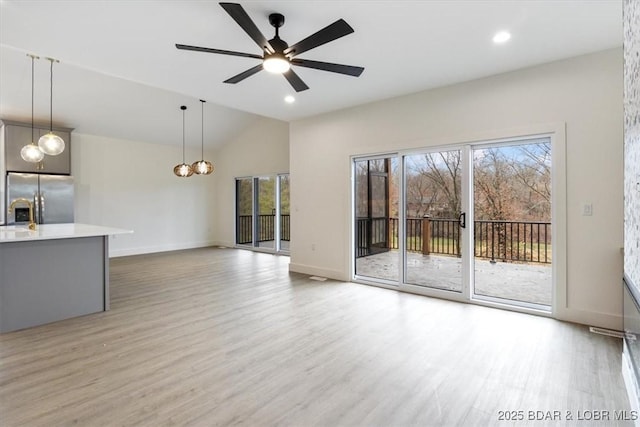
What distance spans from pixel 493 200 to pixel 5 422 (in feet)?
16.1

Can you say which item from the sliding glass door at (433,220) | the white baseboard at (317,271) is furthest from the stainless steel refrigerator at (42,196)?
the sliding glass door at (433,220)

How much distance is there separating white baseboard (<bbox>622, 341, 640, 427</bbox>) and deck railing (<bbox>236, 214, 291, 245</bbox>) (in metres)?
6.33

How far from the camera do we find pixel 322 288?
483 centimetres

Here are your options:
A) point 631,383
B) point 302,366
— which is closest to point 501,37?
Result: point 631,383

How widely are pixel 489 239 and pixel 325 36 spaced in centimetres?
359

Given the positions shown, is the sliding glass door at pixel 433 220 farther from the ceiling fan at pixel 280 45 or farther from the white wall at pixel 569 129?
the ceiling fan at pixel 280 45

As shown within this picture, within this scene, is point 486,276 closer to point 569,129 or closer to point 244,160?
point 569,129

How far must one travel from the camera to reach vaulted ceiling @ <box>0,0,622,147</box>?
2598mm

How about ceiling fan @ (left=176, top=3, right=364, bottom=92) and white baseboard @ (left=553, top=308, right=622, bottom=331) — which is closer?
ceiling fan @ (left=176, top=3, right=364, bottom=92)

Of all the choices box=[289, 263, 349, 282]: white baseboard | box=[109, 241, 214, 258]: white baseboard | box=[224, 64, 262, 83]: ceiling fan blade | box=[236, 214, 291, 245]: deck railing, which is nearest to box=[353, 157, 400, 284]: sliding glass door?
box=[289, 263, 349, 282]: white baseboard

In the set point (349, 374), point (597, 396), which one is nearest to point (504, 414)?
point (597, 396)

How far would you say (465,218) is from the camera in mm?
4145

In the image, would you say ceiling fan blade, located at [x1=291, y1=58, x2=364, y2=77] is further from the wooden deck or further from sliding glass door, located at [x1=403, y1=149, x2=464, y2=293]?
the wooden deck

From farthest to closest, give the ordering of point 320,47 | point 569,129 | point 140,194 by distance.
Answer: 1. point 140,194
2. point 569,129
3. point 320,47
